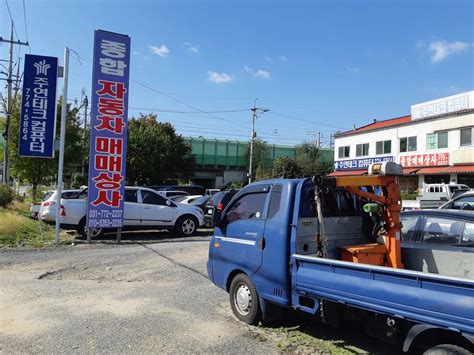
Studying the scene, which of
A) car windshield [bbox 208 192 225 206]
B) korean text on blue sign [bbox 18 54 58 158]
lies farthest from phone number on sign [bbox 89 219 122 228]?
car windshield [bbox 208 192 225 206]

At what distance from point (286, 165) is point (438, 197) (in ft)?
118

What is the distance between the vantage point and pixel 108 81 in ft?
44.6

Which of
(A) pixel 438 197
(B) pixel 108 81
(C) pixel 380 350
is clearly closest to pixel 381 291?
(C) pixel 380 350

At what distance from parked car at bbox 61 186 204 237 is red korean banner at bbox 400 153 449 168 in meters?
26.6

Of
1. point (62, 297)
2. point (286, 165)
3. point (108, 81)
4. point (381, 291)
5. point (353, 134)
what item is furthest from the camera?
point (286, 165)

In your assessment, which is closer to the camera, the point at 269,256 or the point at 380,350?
the point at 380,350

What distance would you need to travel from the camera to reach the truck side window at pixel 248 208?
5.99 meters

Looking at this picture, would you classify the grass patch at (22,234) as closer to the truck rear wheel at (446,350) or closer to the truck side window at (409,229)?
the truck side window at (409,229)

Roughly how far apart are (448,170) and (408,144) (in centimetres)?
640

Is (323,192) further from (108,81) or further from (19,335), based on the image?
(108,81)

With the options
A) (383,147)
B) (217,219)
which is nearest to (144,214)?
(217,219)

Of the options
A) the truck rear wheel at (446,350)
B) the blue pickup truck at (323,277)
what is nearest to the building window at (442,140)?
the blue pickup truck at (323,277)

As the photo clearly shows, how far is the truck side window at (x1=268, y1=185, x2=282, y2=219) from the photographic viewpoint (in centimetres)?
563

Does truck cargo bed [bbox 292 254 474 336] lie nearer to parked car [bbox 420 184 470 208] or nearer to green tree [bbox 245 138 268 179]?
parked car [bbox 420 184 470 208]
